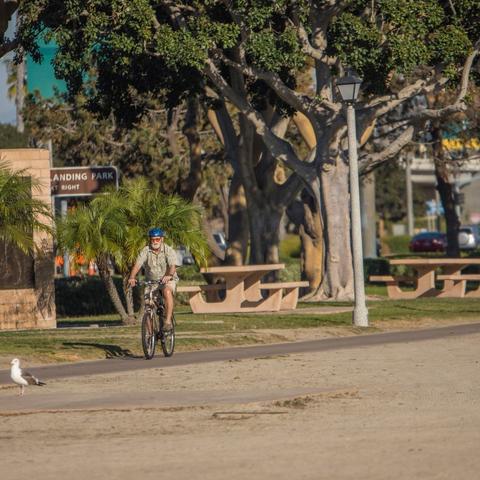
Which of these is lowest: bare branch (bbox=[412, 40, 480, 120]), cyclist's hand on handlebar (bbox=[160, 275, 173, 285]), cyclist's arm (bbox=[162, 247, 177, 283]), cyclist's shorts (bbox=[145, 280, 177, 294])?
cyclist's shorts (bbox=[145, 280, 177, 294])

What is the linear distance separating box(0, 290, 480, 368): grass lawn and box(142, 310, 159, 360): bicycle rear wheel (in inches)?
50.4

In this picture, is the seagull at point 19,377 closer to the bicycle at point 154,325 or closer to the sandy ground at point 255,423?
the sandy ground at point 255,423

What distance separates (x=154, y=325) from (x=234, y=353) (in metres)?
1.61

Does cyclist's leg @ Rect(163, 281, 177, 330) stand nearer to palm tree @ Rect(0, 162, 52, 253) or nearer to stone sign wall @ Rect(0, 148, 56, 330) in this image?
palm tree @ Rect(0, 162, 52, 253)

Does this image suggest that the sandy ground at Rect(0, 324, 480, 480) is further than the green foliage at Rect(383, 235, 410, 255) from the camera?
No

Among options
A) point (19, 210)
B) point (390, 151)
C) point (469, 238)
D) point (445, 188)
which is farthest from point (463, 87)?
point (469, 238)

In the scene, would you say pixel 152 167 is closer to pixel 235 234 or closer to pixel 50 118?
pixel 50 118

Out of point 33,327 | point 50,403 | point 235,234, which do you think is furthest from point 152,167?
point 50,403

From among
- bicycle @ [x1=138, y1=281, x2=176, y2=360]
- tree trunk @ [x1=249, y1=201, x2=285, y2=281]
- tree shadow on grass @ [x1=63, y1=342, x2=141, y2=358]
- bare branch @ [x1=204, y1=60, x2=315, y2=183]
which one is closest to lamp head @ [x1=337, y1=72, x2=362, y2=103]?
tree shadow on grass @ [x1=63, y1=342, x2=141, y2=358]

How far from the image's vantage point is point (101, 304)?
35.9 m

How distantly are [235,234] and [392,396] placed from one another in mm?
27434

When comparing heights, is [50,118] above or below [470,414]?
above

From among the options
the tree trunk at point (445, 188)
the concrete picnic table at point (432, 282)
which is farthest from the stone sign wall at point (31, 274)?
the tree trunk at point (445, 188)

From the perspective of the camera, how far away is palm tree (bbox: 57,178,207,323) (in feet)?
81.2
